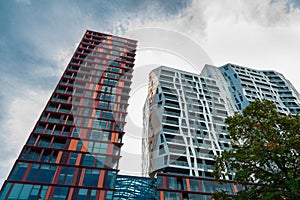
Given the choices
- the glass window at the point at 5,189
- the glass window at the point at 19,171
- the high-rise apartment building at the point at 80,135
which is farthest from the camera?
the high-rise apartment building at the point at 80,135

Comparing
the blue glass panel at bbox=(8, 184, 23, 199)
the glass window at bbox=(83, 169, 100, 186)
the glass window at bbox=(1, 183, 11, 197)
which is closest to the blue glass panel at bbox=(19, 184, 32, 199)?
the blue glass panel at bbox=(8, 184, 23, 199)

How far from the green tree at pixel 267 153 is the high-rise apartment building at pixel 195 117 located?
21.0 metres

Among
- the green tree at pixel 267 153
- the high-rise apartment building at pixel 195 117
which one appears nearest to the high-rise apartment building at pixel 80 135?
the high-rise apartment building at pixel 195 117

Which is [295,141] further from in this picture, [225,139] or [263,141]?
[225,139]

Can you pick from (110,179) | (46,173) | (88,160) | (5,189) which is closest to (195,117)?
(110,179)

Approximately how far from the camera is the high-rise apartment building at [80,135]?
26750mm

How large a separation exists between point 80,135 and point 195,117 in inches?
1014

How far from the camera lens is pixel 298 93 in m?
65.6

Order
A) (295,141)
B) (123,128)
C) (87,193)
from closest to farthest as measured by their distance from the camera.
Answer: (295,141)
(87,193)
(123,128)

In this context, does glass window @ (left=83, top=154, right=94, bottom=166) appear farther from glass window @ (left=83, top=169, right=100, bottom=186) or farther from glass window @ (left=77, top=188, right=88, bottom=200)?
glass window @ (left=77, top=188, right=88, bottom=200)

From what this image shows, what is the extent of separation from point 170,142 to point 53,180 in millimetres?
20840

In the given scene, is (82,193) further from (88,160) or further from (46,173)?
(46,173)

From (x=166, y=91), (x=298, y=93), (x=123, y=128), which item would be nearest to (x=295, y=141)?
(x=123, y=128)

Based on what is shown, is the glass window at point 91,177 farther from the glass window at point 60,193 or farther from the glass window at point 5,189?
the glass window at point 5,189
